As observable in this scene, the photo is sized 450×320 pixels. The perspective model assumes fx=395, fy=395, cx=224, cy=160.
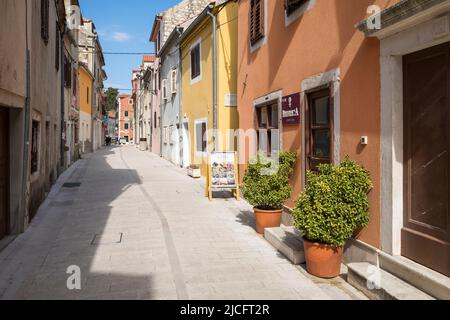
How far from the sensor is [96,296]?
4.32 metres

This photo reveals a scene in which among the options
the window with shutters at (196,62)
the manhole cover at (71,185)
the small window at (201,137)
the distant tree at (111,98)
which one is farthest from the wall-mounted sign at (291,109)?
the distant tree at (111,98)

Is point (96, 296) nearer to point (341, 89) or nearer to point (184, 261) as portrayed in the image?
point (184, 261)

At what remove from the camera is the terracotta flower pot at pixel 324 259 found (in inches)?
191

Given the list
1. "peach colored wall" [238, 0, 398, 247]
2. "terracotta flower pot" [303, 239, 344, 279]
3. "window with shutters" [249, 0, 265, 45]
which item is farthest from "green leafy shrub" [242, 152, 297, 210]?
"window with shutters" [249, 0, 265, 45]

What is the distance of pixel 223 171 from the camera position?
34.7 feet

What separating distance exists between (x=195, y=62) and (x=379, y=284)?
1423cm

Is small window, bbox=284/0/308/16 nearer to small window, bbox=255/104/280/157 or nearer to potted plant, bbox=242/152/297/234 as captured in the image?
small window, bbox=255/104/280/157

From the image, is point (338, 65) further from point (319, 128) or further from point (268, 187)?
point (268, 187)

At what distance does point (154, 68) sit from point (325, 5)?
80.7 feet

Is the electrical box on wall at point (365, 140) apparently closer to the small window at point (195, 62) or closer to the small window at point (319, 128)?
the small window at point (319, 128)

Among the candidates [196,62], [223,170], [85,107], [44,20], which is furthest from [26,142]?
[85,107]

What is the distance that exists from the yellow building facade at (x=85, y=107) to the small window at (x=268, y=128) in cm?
1873

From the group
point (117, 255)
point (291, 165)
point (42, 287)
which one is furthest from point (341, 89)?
point (42, 287)

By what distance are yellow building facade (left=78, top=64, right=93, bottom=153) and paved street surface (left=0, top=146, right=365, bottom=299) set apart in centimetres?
1766
